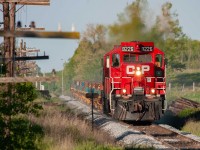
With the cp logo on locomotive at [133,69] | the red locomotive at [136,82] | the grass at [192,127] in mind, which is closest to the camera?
the red locomotive at [136,82]

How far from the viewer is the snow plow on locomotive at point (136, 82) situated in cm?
2511

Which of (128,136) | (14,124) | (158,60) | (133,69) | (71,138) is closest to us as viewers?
(14,124)

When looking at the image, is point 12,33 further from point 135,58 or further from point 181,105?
point 181,105

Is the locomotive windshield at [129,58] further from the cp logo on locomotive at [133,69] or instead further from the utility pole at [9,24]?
the utility pole at [9,24]

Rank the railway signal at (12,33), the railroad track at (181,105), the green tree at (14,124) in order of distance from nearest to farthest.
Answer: the railway signal at (12,33) → the green tree at (14,124) → the railroad track at (181,105)

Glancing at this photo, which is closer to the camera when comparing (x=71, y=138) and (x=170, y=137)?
(x=71, y=138)

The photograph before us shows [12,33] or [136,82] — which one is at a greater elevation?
[12,33]

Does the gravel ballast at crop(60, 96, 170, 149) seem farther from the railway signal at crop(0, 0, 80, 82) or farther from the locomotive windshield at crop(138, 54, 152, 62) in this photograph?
the railway signal at crop(0, 0, 80, 82)

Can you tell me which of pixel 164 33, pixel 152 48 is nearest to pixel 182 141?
pixel 152 48

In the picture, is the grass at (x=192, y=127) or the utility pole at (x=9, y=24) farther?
the grass at (x=192, y=127)

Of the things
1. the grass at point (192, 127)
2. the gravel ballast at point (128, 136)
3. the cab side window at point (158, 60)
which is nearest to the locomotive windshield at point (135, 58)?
the cab side window at point (158, 60)

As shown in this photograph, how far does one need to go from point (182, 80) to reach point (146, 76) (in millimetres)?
66408

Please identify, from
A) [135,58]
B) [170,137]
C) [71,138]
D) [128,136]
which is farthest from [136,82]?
[71,138]

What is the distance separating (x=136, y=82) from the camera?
25.6 meters
